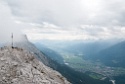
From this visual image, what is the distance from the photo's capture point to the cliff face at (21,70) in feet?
167

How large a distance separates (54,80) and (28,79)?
6404 mm

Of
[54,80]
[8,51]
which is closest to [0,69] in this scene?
[8,51]

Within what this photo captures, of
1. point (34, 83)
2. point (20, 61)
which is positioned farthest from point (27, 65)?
point (34, 83)

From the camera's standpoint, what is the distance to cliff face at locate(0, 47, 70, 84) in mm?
50875

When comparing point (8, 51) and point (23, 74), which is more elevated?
point (8, 51)

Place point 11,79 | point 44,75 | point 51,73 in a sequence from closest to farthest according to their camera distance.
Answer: point 11,79
point 44,75
point 51,73

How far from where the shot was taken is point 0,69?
52781mm

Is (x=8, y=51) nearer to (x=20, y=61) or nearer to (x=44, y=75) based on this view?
(x=20, y=61)

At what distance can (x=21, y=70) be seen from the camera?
2085 inches

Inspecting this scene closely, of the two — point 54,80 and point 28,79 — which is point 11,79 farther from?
point 54,80

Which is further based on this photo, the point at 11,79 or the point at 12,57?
the point at 12,57

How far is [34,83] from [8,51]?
41.1 feet

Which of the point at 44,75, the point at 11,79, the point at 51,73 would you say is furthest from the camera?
the point at 51,73

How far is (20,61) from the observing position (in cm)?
5653
